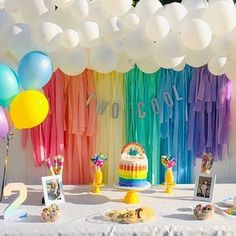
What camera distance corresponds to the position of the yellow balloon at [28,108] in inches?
107

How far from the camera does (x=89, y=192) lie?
11.3 ft

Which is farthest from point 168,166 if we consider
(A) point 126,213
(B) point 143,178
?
(A) point 126,213

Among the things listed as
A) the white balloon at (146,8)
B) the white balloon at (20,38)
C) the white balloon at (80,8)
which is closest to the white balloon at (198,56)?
the white balloon at (146,8)

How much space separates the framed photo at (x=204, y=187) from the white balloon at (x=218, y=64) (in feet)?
2.54

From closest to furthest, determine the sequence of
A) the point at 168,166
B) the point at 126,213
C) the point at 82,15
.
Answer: the point at 126,213, the point at 82,15, the point at 168,166

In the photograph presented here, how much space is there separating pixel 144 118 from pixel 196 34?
3.62 feet

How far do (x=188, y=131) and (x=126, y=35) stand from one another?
3.91ft

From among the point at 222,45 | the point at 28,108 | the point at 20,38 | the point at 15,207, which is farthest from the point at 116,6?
the point at 15,207

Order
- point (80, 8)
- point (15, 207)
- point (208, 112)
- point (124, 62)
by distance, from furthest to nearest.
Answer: point (208, 112), point (124, 62), point (80, 8), point (15, 207)

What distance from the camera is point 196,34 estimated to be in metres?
2.91

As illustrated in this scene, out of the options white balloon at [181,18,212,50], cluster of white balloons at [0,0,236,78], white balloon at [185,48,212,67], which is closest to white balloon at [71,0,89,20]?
cluster of white balloons at [0,0,236,78]

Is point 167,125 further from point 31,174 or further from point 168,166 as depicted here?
point 31,174

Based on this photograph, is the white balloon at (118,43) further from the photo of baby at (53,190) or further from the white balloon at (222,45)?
the photo of baby at (53,190)

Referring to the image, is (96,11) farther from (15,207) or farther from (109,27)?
(15,207)
